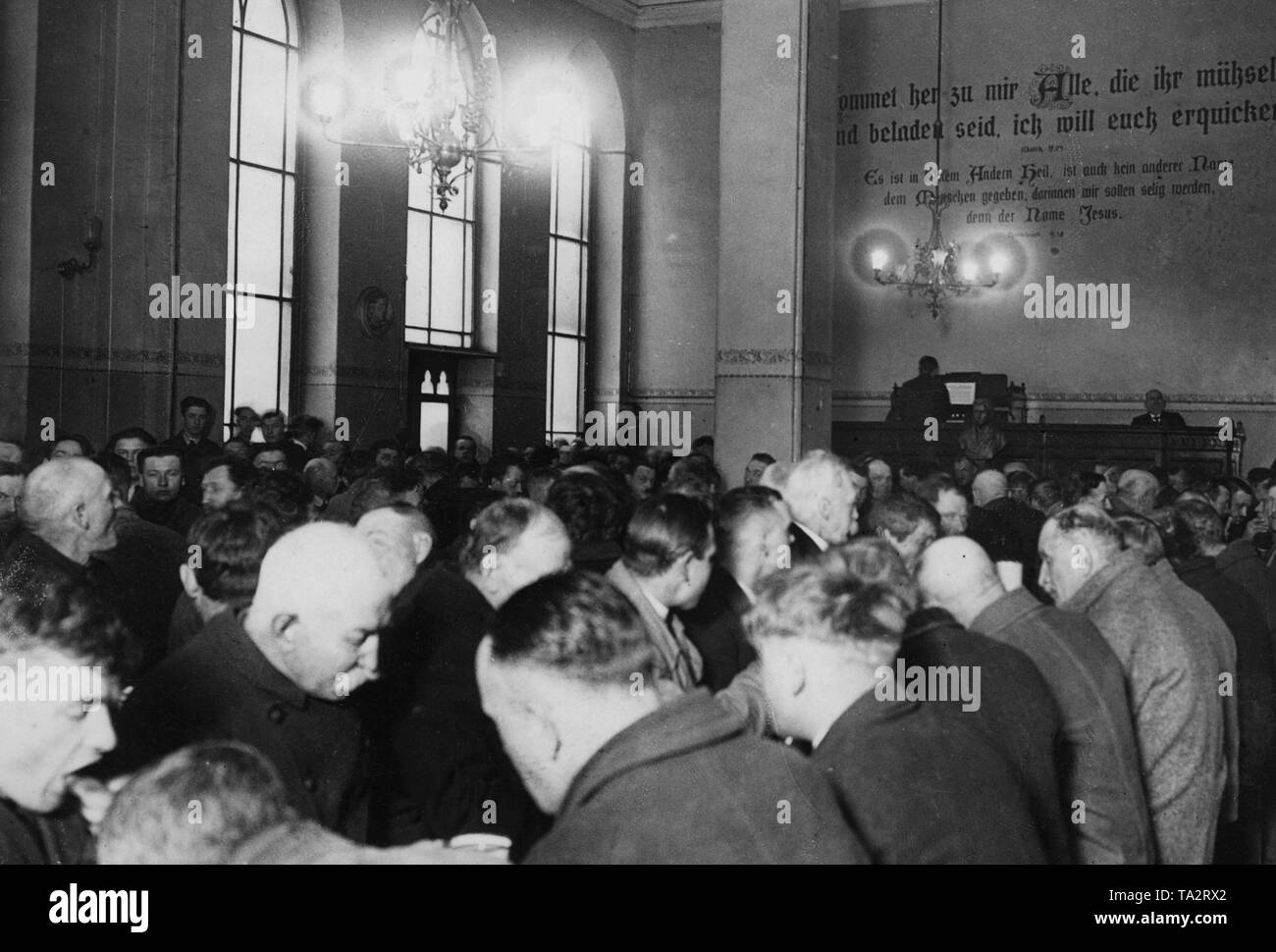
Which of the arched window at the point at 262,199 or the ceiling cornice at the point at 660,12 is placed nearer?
the arched window at the point at 262,199

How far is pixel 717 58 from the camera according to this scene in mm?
18797

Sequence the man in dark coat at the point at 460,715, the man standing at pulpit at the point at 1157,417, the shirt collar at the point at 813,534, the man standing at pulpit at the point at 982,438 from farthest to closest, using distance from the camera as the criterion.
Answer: the man standing at pulpit at the point at 1157,417 < the man standing at pulpit at the point at 982,438 < the shirt collar at the point at 813,534 < the man in dark coat at the point at 460,715

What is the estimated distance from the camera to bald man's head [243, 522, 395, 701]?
2.79 meters

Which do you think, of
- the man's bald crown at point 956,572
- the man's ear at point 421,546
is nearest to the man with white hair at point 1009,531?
the man's bald crown at point 956,572

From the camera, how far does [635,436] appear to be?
62.3 feet

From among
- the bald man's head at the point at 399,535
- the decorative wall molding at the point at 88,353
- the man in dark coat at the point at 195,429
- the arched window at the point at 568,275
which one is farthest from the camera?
the arched window at the point at 568,275

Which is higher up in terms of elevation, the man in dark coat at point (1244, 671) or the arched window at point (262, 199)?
the arched window at point (262, 199)

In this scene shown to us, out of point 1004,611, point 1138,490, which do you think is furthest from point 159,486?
point 1138,490

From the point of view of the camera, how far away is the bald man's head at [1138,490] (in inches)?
294

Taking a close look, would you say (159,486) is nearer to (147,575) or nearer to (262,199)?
(147,575)

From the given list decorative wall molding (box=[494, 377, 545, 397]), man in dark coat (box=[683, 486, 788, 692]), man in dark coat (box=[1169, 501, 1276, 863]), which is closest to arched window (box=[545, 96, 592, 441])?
decorative wall molding (box=[494, 377, 545, 397])

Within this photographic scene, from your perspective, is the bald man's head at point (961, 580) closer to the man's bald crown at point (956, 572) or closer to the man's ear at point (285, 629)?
the man's bald crown at point (956, 572)

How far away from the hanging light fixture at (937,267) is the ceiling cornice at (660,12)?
308 cm
